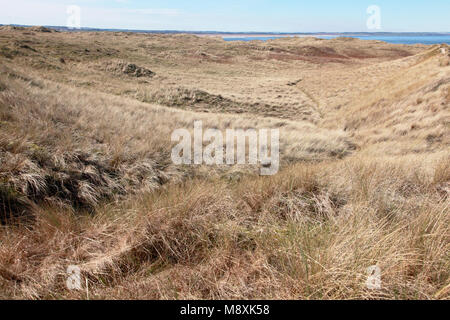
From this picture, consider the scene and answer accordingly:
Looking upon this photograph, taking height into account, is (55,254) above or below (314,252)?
below

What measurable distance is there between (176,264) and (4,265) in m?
1.37

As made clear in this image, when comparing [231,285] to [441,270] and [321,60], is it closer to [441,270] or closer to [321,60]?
[441,270]

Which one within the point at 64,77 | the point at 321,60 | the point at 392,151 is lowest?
the point at 392,151

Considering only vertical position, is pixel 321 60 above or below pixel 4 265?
above

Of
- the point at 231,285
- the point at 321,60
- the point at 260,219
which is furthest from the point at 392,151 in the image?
the point at 321,60

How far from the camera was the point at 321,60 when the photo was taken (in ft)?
181

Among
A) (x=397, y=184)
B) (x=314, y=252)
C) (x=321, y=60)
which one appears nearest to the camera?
(x=314, y=252)

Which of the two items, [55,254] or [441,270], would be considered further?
[55,254]

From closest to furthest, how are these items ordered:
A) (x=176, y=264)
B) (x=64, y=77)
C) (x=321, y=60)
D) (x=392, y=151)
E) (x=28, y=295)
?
(x=28, y=295) < (x=176, y=264) < (x=392, y=151) < (x=64, y=77) < (x=321, y=60)
